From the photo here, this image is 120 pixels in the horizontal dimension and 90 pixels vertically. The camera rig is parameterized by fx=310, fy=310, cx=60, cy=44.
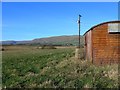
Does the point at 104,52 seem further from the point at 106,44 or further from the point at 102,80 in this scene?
the point at 102,80

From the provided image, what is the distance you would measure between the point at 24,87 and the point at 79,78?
3.23 metres

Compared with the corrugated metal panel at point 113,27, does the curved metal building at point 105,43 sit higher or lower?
lower

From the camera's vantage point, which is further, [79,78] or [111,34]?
[111,34]

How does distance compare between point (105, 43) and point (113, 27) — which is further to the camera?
point (105, 43)

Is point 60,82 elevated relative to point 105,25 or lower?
lower

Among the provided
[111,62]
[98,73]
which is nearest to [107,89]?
[98,73]

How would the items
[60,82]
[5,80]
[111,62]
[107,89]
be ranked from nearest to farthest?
[107,89] < [60,82] < [5,80] < [111,62]

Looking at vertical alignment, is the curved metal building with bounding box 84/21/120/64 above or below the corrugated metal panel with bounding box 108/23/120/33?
below

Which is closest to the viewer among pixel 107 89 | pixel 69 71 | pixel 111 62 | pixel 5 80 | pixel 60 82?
pixel 107 89

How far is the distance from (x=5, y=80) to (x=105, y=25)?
8.82 m

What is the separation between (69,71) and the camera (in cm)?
1920

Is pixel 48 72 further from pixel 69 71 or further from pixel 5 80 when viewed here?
pixel 5 80

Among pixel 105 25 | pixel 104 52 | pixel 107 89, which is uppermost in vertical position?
pixel 105 25

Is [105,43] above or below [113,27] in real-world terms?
below
